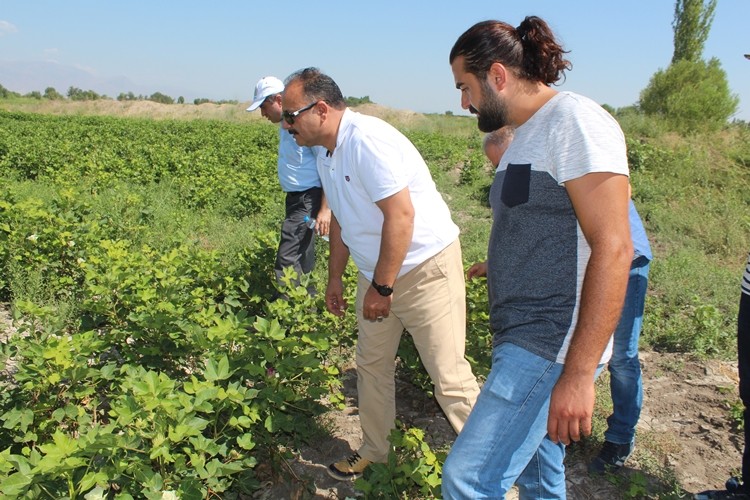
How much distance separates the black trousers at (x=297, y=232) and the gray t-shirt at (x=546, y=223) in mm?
2779

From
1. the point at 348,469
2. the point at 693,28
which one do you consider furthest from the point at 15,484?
the point at 693,28

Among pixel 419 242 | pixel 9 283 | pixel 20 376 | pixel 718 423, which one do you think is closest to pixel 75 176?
pixel 9 283

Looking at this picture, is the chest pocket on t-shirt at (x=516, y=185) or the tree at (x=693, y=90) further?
the tree at (x=693, y=90)

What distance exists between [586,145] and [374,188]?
0.97 metres

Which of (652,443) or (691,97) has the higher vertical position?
(691,97)

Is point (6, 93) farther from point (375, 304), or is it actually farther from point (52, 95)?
point (375, 304)

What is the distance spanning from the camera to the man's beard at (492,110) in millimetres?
1752

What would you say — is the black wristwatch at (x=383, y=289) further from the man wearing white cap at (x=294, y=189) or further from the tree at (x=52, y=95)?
the tree at (x=52, y=95)

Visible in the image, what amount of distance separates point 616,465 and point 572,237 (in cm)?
177

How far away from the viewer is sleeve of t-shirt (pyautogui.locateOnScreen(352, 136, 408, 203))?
7.48ft

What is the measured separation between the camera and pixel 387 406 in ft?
8.98

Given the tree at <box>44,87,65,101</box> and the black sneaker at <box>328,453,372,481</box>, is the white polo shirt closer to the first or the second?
the black sneaker at <box>328,453,372,481</box>

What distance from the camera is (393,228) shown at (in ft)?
7.49

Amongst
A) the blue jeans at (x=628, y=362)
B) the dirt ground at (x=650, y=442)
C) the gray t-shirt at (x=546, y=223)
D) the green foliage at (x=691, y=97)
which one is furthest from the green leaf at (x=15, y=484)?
the green foliage at (x=691, y=97)
